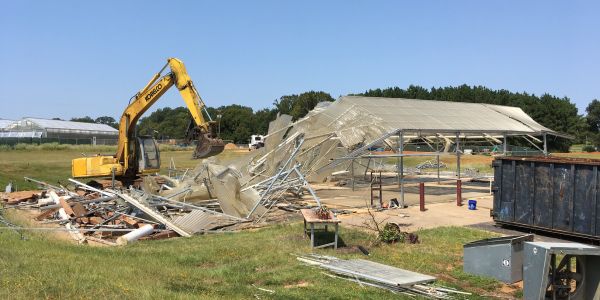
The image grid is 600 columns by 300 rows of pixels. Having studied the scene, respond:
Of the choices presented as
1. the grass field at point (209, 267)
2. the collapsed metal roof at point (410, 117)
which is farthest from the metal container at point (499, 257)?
the collapsed metal roof at point (410, 117)

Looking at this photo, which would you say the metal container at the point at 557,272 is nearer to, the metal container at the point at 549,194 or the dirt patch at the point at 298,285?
the dirt patch at the point at 298,285

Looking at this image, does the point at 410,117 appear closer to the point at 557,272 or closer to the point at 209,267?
the point at 209,267

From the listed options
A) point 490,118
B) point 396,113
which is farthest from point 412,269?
point 490,118

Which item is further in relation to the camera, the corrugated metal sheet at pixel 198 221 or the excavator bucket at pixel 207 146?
the excavator bucket at pixel 207 146

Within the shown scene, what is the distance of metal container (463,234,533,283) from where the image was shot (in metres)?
7.62

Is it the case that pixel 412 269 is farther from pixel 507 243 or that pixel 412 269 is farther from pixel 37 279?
pixel 37 279

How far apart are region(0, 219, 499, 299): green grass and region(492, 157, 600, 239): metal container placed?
1199mm

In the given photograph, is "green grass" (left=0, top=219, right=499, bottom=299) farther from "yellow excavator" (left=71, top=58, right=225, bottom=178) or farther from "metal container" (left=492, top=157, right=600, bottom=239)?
"yellow excavator" (left=71, top=58, right=225, bottom=178)

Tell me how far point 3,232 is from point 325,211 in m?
7.47

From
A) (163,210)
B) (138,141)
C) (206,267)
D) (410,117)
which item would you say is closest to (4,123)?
(138,141)

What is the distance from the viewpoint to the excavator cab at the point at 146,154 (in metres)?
22.0

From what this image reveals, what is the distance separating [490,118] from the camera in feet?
93.8

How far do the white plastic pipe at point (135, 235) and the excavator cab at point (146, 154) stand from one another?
8.84 metres

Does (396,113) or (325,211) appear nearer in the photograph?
(325,211)
